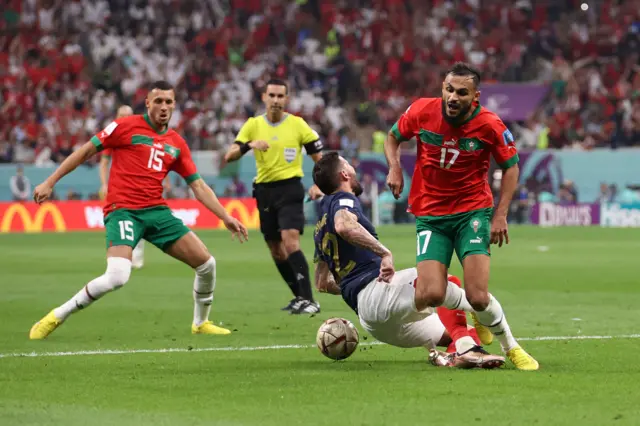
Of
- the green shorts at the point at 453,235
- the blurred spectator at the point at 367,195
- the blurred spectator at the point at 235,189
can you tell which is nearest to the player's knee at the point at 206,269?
the green shorts at the point at 453,235

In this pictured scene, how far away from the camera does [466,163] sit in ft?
27.5

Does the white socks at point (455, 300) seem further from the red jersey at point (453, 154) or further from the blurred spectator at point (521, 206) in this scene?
the blurred spectator at point (521, 206)

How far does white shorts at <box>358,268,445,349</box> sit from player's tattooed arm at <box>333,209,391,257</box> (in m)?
0.27

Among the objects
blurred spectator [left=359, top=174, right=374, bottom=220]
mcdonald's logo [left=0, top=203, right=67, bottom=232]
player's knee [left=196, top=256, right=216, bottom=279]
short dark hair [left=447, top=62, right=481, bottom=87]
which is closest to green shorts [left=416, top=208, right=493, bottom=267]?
short dark hair [left=447, top=62, right=481, bottom=87]

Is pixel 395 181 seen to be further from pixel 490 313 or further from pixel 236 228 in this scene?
pixel 236 228

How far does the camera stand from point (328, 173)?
28.5 feet

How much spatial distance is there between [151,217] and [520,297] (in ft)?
17.9

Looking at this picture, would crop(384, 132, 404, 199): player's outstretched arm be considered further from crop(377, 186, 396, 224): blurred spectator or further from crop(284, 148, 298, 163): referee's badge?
crop(377, 186, 396, 224): blurred spectator

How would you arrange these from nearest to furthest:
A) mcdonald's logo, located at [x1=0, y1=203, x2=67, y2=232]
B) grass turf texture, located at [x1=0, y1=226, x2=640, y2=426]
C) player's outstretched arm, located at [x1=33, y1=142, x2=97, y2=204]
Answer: grass turf texture, located at [x1=0, y1=226, x2=640, y2=426], player's outstretched arm, located at [x1=33, y1=142, x2=97, y2=204], mcdonald's logo, located at [x1=0, y1=203, x2=67, y2=232]

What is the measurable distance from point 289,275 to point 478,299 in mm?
5385

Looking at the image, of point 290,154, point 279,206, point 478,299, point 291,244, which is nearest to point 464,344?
point 478,299

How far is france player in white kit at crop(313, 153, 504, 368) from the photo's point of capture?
8.23 meters

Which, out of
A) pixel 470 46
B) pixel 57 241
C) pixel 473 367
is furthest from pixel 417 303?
pixel 470 46

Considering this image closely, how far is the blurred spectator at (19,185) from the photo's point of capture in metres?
32.4
